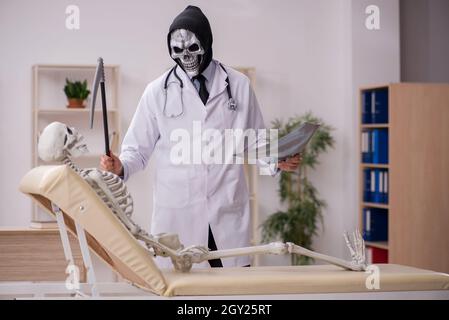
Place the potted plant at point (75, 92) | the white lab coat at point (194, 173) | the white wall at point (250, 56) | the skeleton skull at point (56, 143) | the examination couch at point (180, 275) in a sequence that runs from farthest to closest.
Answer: the white wall at point (250, 56)
the potted plant at point (75, 92)
the white lab coat at point (194, 173)
the skeleton skull at point (56, 143)
the examination couch at point (180, 275)

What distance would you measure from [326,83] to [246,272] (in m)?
3.40

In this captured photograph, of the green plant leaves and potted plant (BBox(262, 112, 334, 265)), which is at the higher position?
the green plant leaves

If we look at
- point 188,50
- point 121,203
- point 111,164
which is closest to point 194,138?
point 188,50

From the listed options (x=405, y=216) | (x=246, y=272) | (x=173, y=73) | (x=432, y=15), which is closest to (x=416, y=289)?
(x=246, y=272)

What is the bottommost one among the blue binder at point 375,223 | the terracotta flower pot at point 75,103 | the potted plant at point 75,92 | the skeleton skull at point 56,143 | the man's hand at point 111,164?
the blue binder at point 375,223

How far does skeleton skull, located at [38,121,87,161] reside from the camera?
6.61 feet

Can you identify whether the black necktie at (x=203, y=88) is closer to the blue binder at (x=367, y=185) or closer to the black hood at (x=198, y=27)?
the black hood at (x=198, y=27)

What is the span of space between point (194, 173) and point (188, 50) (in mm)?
450

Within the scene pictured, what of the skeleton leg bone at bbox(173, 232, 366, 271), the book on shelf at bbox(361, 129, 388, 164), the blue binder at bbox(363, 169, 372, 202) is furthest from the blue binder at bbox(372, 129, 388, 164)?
the skeleton leg bone at bbox(173, 232, 366, 271)

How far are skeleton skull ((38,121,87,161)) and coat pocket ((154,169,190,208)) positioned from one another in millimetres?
822

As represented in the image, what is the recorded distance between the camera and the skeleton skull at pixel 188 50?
288 centimetres

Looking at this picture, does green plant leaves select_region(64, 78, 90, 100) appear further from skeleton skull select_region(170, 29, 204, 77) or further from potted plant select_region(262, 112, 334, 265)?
skeleton skull select_region(170, 29, 204, 77)

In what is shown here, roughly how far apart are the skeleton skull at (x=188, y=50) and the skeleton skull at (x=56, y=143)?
0.91 meters

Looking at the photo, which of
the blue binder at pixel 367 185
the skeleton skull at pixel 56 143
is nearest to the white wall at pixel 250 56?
the blue binder at pixel 367 185
